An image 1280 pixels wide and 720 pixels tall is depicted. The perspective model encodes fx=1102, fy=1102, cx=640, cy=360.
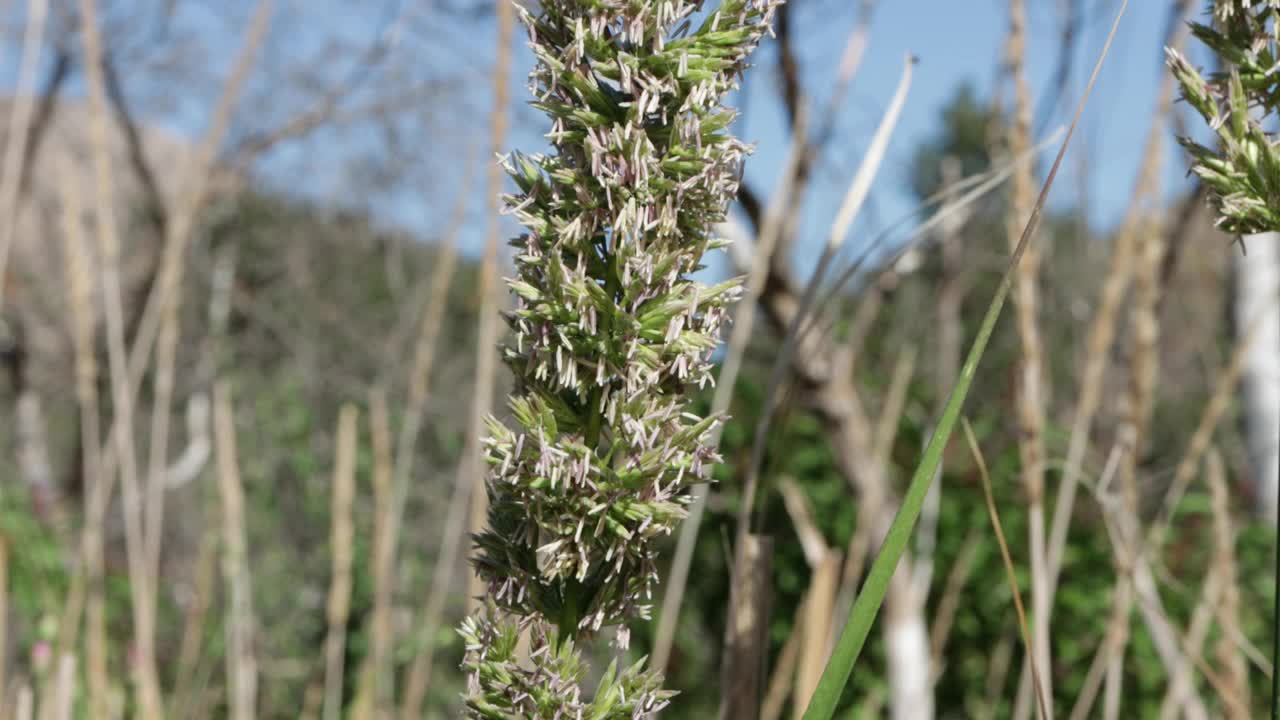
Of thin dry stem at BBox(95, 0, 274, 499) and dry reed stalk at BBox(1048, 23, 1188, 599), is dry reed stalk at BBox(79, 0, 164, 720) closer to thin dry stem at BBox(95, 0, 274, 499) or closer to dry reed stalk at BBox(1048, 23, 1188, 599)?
thin dry stem at BBox(95, 0, 274, 499)

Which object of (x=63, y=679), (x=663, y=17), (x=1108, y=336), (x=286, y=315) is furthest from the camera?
(x=286, y=315)

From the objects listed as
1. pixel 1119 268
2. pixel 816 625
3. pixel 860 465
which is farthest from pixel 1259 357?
pixel 816 625

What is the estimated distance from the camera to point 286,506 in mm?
4727

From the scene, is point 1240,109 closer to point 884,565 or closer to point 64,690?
point 884,565

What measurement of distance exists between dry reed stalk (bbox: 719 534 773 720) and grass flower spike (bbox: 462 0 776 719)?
0.20 m

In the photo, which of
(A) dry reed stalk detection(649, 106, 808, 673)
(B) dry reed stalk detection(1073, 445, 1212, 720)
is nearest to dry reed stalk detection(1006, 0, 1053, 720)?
(B) dry reed stalk detection(1073, 445, 1212, 720)

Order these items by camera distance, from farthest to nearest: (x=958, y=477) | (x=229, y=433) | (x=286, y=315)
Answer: (x=286, y=315) → (x=958, y=477) → (x=229, y=433)

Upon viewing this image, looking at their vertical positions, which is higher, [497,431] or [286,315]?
[497,431]

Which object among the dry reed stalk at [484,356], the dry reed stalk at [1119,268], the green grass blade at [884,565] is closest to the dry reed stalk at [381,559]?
the dry reed stalk at [484,356]

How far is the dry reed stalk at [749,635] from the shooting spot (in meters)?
0.70

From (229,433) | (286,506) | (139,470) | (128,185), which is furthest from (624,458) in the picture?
(128,185)

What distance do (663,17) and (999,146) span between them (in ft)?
4.50

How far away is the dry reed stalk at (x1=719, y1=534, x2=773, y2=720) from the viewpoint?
70cm

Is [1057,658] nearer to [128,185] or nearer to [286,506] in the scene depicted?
A: [286,506]
